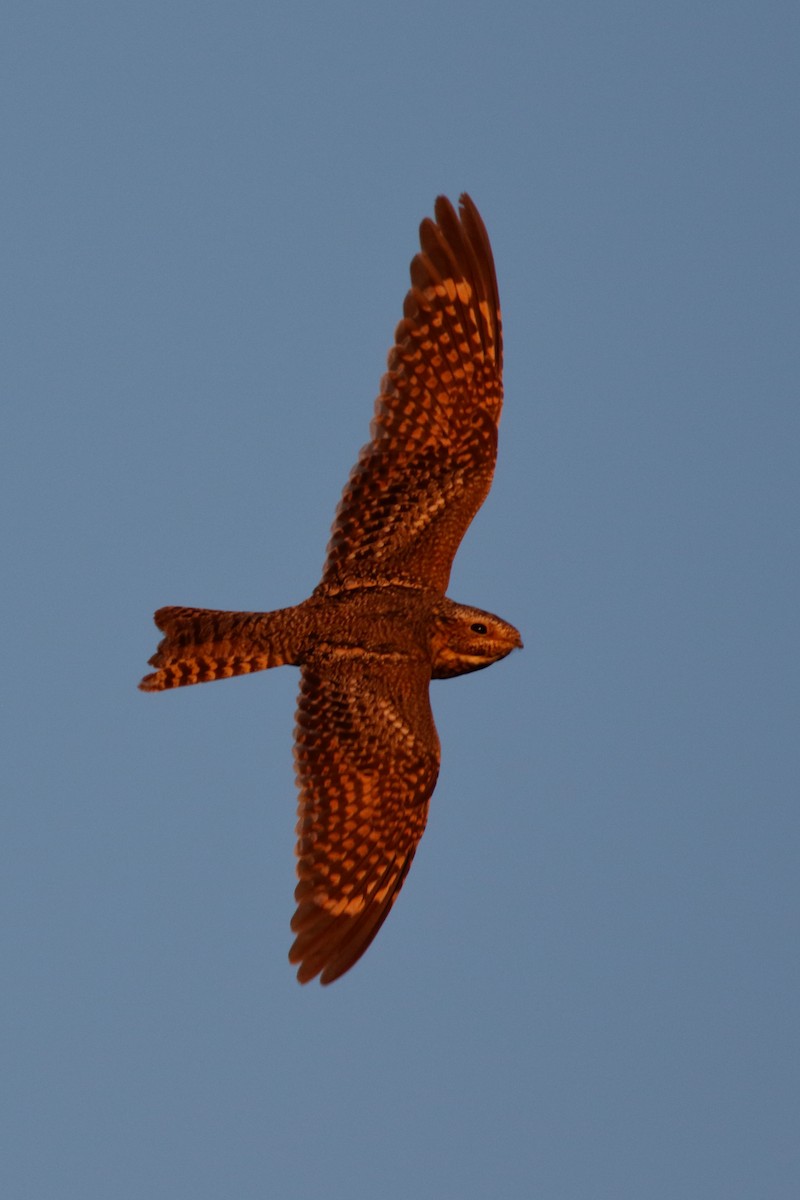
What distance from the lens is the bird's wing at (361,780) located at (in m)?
17.8

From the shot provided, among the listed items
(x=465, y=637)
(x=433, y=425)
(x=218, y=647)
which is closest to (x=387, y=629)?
(x=465, y=637)

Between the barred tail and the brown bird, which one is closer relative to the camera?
the brown bird

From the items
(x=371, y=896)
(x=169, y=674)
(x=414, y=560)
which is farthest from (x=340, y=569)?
(x=371, y=896)

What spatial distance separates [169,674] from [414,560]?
2559mm

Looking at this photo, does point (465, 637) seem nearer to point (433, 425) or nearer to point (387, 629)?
point (387, 629)

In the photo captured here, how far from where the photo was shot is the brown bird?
17875 mm

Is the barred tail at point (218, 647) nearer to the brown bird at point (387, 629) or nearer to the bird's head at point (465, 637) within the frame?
the brown bird at point (387, 629)

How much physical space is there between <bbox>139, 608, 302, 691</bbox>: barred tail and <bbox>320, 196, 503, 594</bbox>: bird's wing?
947mm

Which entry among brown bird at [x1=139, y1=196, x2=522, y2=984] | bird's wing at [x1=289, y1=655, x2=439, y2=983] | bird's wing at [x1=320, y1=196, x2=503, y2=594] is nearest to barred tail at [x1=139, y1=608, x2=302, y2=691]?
brown bird at [x1=139, y1=196, x2=522, y2=984]

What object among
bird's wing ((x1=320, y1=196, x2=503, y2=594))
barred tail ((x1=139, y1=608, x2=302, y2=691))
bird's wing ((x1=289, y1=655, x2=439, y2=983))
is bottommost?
bird's wing ((x1=289, y1=655, x2=439, y2=983))

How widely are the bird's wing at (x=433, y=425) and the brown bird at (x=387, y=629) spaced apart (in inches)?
0.5

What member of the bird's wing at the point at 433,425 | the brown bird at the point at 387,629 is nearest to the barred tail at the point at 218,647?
the brown bird at the point at 387,629

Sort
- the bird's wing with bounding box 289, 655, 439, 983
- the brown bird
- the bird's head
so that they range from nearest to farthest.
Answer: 1. the bird's wing with bounding box 289, 655, 439, 983
2. the brown bird
3. the bird's head

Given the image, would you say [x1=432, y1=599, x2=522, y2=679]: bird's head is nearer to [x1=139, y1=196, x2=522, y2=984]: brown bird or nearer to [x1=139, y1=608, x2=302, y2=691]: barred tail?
[x1=139, y1=196, x2=522, y2=984]: brown bird
